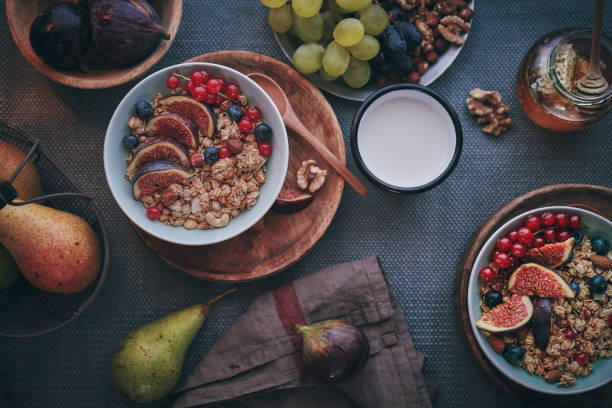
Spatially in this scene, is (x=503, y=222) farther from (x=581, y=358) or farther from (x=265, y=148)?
(x=265, y=148)

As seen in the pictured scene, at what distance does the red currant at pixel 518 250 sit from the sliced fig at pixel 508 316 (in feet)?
0.36

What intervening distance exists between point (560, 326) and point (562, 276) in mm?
132

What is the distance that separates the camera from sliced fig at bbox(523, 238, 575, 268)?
117 centimetres

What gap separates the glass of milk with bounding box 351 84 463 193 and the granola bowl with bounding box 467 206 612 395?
0.25 m

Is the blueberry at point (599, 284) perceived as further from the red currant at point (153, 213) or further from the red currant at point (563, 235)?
the red currant at point (153, 213)

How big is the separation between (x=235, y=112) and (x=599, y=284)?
3.39 ft

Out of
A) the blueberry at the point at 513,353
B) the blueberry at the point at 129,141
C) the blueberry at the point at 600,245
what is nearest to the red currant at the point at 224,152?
the blueberry at the point at 129,141

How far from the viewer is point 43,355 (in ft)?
4.33

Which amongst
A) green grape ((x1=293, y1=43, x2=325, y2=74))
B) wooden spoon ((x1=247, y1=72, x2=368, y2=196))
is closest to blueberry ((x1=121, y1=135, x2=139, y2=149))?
wooden spoon ((x1=247, y1=72, x2=368, y2=196))

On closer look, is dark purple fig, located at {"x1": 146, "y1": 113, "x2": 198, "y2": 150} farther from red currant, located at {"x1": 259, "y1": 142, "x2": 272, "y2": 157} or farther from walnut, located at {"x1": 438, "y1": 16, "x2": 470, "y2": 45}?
walnut, located at {"x1": 438, "y1": 16, "x2": 470, "y2": 45}

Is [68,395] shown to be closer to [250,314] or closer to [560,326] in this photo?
[250,314]

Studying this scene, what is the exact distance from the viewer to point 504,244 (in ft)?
3.96

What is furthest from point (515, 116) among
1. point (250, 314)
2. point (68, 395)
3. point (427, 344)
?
point (68, 395)

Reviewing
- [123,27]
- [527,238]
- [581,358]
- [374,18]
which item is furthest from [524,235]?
[123,27]
